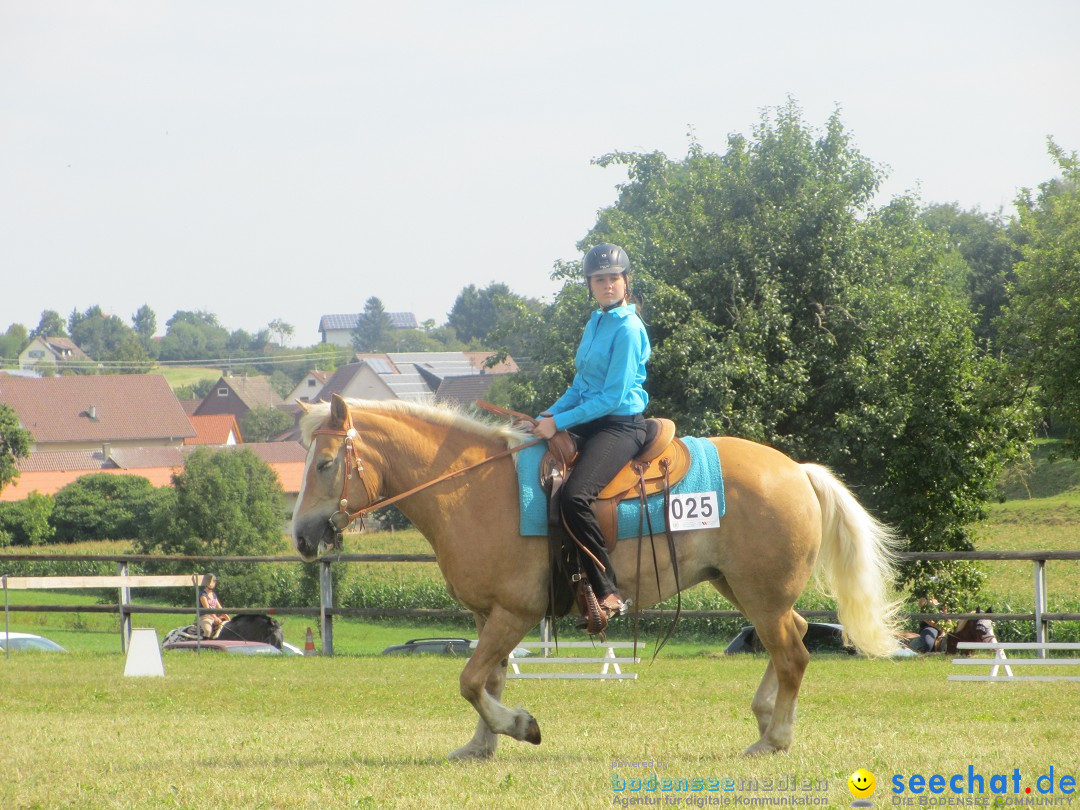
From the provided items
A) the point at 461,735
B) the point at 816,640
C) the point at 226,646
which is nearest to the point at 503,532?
the point at 461,735

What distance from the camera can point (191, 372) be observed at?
174 meters

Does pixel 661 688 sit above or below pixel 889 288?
below

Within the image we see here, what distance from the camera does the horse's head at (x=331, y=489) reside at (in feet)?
20.4

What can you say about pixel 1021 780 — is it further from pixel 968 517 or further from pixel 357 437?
pixel 968 517

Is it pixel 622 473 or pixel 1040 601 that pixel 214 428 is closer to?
pixel 1040 601

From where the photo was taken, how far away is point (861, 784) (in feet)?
16.8

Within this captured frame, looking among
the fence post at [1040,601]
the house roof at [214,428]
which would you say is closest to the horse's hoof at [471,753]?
the fence post at [1040,601]

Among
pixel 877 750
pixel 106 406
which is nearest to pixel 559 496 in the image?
pixel 877 750

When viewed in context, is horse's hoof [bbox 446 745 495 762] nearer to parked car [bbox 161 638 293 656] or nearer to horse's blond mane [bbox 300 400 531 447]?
horse's blond mane [bbox 300 400 531 447]

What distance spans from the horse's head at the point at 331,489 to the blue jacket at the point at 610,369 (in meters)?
1.17

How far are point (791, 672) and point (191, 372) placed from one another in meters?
177

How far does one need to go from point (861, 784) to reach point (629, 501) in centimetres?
197

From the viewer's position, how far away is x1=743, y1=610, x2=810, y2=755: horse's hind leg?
20.9ft

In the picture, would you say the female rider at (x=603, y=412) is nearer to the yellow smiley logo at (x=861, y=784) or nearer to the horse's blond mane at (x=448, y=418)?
the horse's blond mane at (x=448, y=418)
